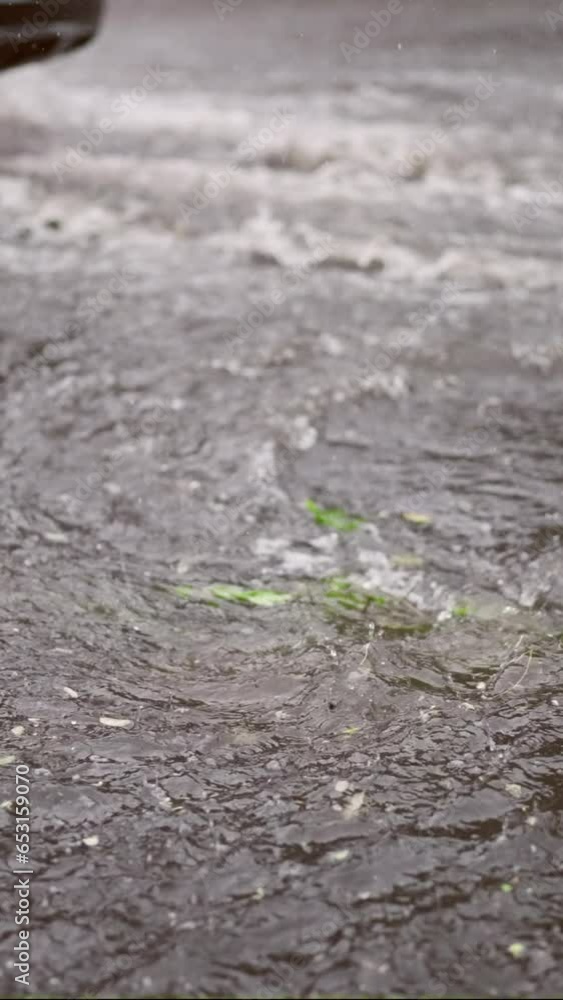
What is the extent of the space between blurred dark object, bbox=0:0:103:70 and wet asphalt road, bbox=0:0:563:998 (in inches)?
46.2

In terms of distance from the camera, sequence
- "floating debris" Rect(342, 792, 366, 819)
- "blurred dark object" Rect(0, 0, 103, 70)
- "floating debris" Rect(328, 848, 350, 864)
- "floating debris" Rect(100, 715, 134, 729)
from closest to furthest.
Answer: "floating debris" Rect(328, 848, 350, 864), "floating debris" Rect(342, 792, 366, 819), "floating debris" Rect(100, 715, 134, 729), "blurred dark object" Rect(0, 0, 103, 70)

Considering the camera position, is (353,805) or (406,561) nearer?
(353,805)

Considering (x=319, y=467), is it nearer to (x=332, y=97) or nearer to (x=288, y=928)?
(x=288, y=928)

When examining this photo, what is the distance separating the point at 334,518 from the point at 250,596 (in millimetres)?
532

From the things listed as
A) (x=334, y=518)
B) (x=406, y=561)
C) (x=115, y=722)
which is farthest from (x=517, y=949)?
(x=334, y=518)

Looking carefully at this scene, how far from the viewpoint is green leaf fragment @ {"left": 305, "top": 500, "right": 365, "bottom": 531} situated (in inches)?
135

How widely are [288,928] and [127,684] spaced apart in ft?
2.99

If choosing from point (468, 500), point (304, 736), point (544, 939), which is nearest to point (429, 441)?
point (468, 500)

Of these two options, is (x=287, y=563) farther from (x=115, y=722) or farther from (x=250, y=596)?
(x=115, y=722)

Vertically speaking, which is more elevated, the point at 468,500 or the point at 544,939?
the point at 544,939

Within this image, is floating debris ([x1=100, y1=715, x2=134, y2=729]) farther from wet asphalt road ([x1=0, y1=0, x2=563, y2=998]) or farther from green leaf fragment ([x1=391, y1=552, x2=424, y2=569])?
green leaf fragment ([x1=391, y1=552, x2=424, y2=569])

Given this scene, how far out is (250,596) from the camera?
10.2ft

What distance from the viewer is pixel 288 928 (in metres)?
2.00

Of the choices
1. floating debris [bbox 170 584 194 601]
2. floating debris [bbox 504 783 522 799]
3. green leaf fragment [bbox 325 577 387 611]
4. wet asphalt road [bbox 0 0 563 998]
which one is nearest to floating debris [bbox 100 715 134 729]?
wet asphalt road [bbox 0 0 563 998]
